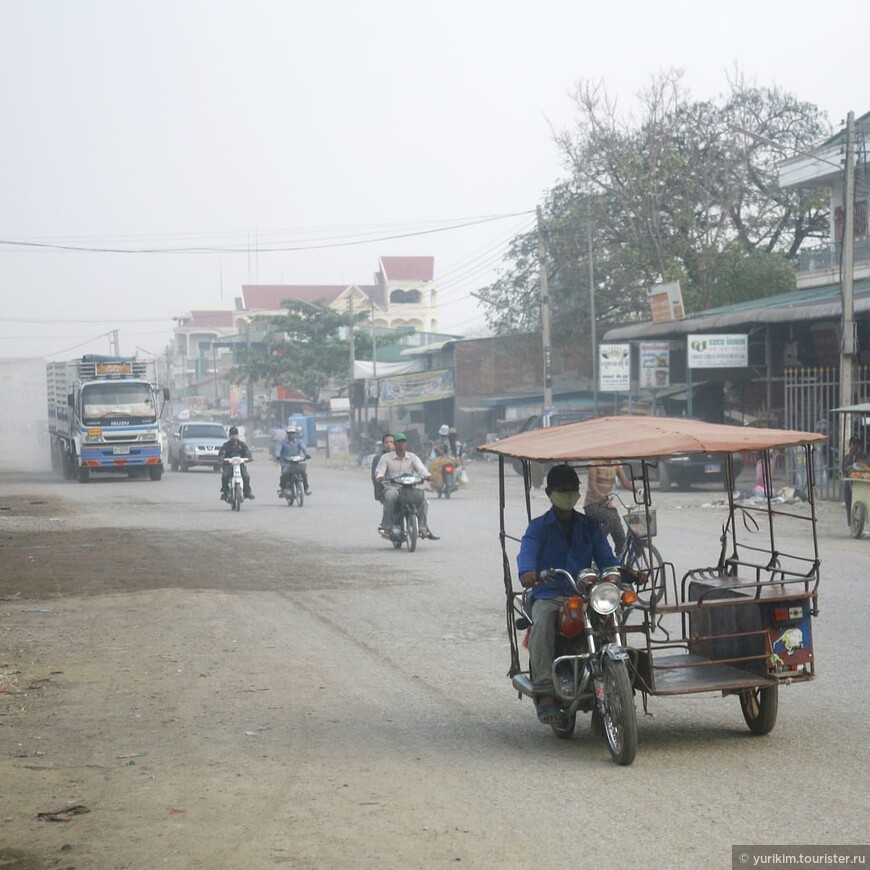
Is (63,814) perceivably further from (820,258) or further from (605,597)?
(820,258)

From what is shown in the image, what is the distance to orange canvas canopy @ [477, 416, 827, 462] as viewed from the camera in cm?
636

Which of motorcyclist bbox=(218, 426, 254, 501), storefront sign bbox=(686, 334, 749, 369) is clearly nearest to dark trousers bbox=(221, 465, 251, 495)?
motorcyclist bbox=(218, 426, 254, 501)

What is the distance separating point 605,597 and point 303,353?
63.1m

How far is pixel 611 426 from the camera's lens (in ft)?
23.0

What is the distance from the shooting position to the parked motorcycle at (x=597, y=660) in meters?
6.11

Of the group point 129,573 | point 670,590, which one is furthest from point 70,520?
point 670,590

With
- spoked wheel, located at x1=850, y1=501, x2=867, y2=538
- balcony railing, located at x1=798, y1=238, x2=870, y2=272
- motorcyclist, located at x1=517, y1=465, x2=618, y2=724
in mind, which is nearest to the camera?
motorcyclist, located at x1=517, y1=465, x2=618, y2=724

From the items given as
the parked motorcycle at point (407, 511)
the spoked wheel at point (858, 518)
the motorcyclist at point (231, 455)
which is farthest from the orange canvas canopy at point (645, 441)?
the motorcyclist at point (231, 455)

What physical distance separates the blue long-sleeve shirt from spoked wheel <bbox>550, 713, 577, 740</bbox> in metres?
0.65

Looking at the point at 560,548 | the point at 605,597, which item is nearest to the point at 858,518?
the point at 560,548

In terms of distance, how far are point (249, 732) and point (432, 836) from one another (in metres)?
2.35

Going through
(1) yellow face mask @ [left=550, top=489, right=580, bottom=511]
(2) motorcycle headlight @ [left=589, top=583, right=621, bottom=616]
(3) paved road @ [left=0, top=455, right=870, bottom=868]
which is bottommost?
(3) paved road @ [left=0, top=455, right=870, bottom=868]

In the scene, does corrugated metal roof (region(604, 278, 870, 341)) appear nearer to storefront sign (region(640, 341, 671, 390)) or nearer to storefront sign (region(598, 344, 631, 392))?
storefront sign (region(640, 341, 671, 390))

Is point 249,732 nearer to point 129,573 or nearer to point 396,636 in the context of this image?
point 396,636
